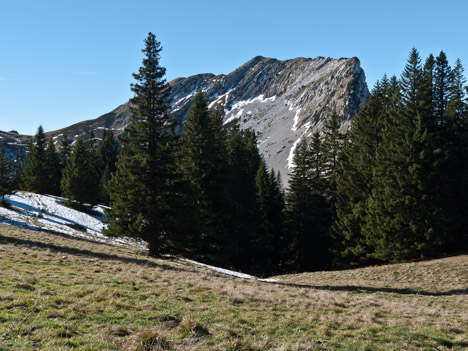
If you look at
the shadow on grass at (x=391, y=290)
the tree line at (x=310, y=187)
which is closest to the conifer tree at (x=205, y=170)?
the tree line at (x=310, y=187)

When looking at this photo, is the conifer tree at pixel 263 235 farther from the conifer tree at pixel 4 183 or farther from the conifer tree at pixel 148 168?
the conifer tree at pixel 4 183

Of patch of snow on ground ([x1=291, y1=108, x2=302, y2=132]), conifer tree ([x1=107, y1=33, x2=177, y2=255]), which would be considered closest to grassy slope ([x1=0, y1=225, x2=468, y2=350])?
conifer tree ([x1=107, y1=33, x2=177, y2=255])

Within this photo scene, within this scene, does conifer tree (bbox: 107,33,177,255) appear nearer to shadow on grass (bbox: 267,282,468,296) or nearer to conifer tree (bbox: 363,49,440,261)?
shadow on grass (bbox: 267,282,468,296)

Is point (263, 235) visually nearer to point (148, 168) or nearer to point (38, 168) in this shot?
point (148, 168)

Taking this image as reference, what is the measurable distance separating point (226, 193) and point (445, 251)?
21235 millimetres

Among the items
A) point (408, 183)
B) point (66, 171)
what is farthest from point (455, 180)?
point (66, 171)

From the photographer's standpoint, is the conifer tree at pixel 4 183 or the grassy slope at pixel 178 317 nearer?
the grassy slope at pixel 178 317

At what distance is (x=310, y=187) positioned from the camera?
42031mm

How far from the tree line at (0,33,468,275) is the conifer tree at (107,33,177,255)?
77mm

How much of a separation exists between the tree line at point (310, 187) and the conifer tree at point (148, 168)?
77 mm

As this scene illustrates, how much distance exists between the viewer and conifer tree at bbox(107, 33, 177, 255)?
71.4ft

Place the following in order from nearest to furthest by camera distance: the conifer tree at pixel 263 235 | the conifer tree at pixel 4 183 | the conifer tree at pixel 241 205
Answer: the conifer tree at pixel 241 205, the conifer tree at pixel 4 183, the conifer tree at pixel 263 235

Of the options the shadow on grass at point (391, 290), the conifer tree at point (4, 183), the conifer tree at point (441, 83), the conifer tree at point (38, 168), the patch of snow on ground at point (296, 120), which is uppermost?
the patch of snow on ground at point (296, 120)

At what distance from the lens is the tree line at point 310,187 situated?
74.5 feet
